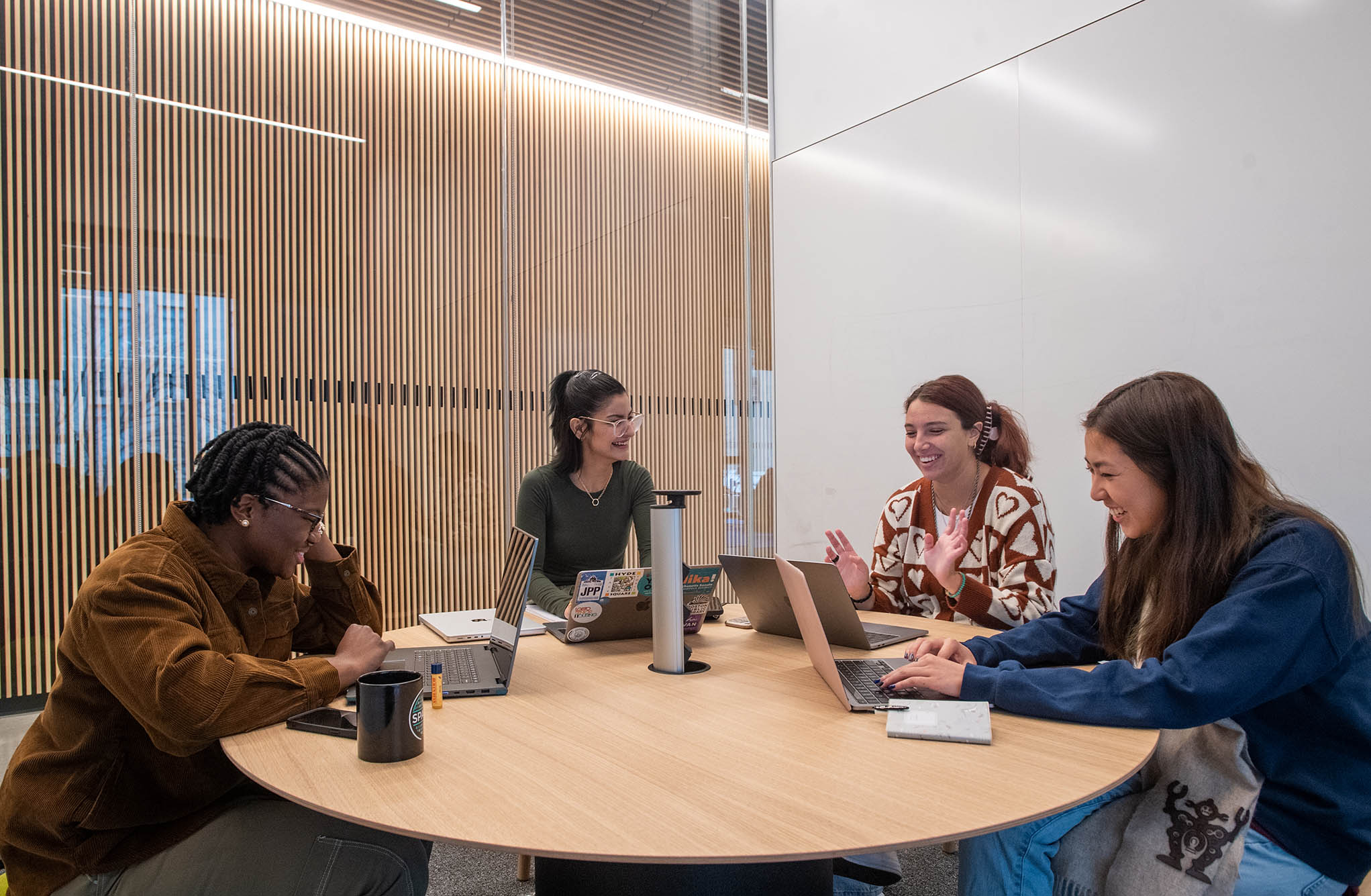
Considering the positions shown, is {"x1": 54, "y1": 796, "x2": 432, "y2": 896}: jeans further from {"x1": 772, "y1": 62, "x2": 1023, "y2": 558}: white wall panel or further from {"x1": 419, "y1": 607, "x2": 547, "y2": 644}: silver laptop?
{"x1": 772, "y1": 62, "x2": 1023, "y2": 558}: white wall panel

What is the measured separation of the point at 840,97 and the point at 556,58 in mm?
1495

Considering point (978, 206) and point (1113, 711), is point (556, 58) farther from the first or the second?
point (1113, 711)

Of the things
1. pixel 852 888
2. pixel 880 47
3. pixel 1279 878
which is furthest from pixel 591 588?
pixel 880 47

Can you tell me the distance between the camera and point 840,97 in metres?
4.42

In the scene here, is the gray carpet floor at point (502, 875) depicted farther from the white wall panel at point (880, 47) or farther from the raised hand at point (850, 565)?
the white wall panel at point (880, 47)

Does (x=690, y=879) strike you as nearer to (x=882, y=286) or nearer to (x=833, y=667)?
(x=833, y=667)

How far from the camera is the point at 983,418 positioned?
9.10 ft

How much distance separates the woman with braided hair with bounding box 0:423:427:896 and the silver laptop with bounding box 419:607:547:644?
573mm

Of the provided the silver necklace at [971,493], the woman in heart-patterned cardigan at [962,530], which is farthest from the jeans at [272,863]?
the silver necklace at [971,493]

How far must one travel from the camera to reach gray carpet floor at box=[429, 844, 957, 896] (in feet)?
8.26

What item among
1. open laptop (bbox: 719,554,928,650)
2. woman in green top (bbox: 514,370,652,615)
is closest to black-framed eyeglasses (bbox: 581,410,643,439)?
woman in green top (bbox: 514,370,652,615)

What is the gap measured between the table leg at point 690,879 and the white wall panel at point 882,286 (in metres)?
2.60

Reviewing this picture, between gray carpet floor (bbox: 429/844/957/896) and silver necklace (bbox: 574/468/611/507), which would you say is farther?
silver necklace (bbox: 574/468/611/507)

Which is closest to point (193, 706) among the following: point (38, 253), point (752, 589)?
point (752, 589)
